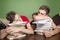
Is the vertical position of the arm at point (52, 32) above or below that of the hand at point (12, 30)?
below

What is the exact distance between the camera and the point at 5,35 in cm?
164

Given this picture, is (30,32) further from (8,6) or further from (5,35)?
(8,6)

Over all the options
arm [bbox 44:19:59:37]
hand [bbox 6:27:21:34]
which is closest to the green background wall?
arm [bbox 44:19:59:37]

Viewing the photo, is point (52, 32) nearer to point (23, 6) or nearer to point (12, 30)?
point (12, 30)

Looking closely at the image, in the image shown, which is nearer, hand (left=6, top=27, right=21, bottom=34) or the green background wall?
hand (left=6, top=27, right=21, bottom=34)

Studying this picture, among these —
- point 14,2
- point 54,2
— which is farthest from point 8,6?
point 54,2

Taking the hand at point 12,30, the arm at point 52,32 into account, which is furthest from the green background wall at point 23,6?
the hand at point 12,30

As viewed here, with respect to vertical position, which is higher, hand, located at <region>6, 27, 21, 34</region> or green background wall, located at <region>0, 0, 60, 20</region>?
green background wall, located at <region>0, 0, 60, 20</region>

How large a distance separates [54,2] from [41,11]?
54cm

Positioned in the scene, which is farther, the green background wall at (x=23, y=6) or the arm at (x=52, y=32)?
the green background wall at (x=23, y=6)

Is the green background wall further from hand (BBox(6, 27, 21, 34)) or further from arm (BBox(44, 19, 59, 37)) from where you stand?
hand (BBox(6, 27, 21, 34))

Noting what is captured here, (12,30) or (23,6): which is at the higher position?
(23,6)

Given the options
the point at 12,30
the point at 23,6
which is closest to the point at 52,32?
the point at 12,30

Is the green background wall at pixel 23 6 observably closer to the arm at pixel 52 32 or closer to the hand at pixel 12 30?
the arm at pixel 52 32
